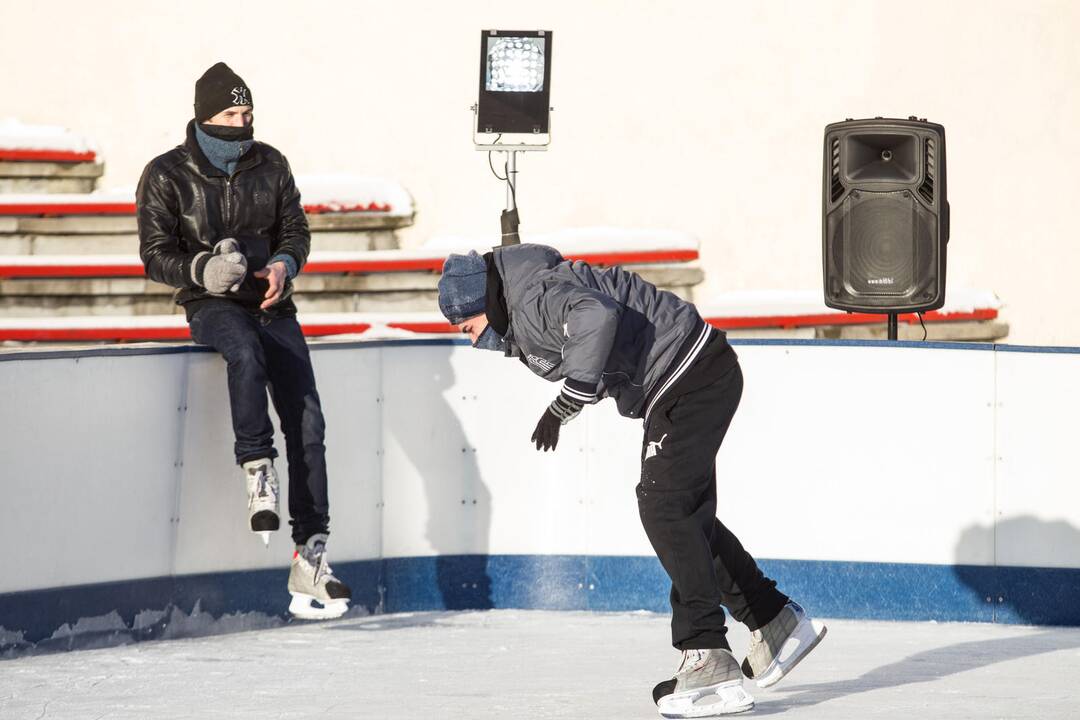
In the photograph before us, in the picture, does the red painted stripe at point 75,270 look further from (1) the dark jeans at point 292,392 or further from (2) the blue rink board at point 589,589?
(1) the dark jeans at point 292,392

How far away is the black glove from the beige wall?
5506 millimetres

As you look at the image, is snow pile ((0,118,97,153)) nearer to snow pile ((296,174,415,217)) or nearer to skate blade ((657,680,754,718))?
snow pile ((296,174,415,217))

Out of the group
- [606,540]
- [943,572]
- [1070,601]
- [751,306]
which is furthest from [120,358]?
[751,306]

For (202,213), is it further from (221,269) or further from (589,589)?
(589,589)

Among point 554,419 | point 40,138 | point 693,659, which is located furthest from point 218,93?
point 40,138

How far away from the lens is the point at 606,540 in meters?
5.50

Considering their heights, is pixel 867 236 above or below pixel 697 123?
below

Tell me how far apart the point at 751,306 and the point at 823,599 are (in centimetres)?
381

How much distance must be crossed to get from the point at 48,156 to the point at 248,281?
492 centimetres

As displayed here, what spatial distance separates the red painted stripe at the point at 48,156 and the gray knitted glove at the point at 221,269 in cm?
493

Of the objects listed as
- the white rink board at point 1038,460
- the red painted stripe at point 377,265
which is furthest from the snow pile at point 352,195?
the white rink board at point 1038,460

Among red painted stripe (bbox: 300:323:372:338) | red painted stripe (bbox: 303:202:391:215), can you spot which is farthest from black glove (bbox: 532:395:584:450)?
red painted stripe (bbox: 303:202:391:215)

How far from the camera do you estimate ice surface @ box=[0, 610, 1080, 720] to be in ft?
12.8

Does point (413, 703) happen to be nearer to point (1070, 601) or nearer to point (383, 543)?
point (383, 543)
